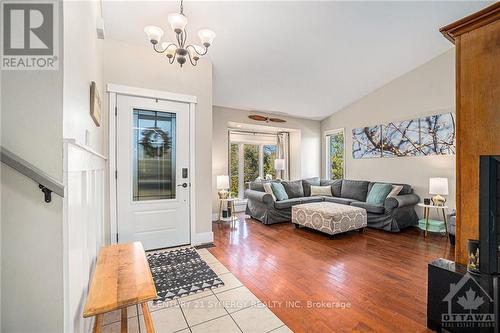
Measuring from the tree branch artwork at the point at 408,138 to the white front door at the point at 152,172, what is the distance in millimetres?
4239

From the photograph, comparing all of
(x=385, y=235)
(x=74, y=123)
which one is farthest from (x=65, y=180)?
(x=385, y=235)

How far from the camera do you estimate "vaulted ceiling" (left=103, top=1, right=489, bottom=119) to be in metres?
2.97

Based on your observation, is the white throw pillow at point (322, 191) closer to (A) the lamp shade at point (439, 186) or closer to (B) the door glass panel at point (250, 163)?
(B) the door glass panel at point (250, 163)

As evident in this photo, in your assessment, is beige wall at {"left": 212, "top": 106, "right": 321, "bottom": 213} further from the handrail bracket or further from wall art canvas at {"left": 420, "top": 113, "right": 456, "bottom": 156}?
the handrail bracket

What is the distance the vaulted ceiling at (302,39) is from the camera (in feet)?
9.75

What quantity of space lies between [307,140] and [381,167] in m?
2.14

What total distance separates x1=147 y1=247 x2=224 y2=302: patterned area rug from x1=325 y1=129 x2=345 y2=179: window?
4771 mm

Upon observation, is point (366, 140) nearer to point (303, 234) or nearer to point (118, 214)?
point (303, 234)

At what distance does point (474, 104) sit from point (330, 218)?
252cm

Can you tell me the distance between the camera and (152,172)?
3.34 meters

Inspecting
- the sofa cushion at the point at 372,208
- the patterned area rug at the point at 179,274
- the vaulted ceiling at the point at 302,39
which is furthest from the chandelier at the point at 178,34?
the sofa cushion at the point at 372,208

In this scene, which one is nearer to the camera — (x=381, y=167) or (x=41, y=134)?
(x=41, y=134)

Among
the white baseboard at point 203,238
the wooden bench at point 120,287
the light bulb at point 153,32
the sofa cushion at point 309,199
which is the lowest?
the white baseboard at point 203,238

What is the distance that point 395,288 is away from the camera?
2293 mm
